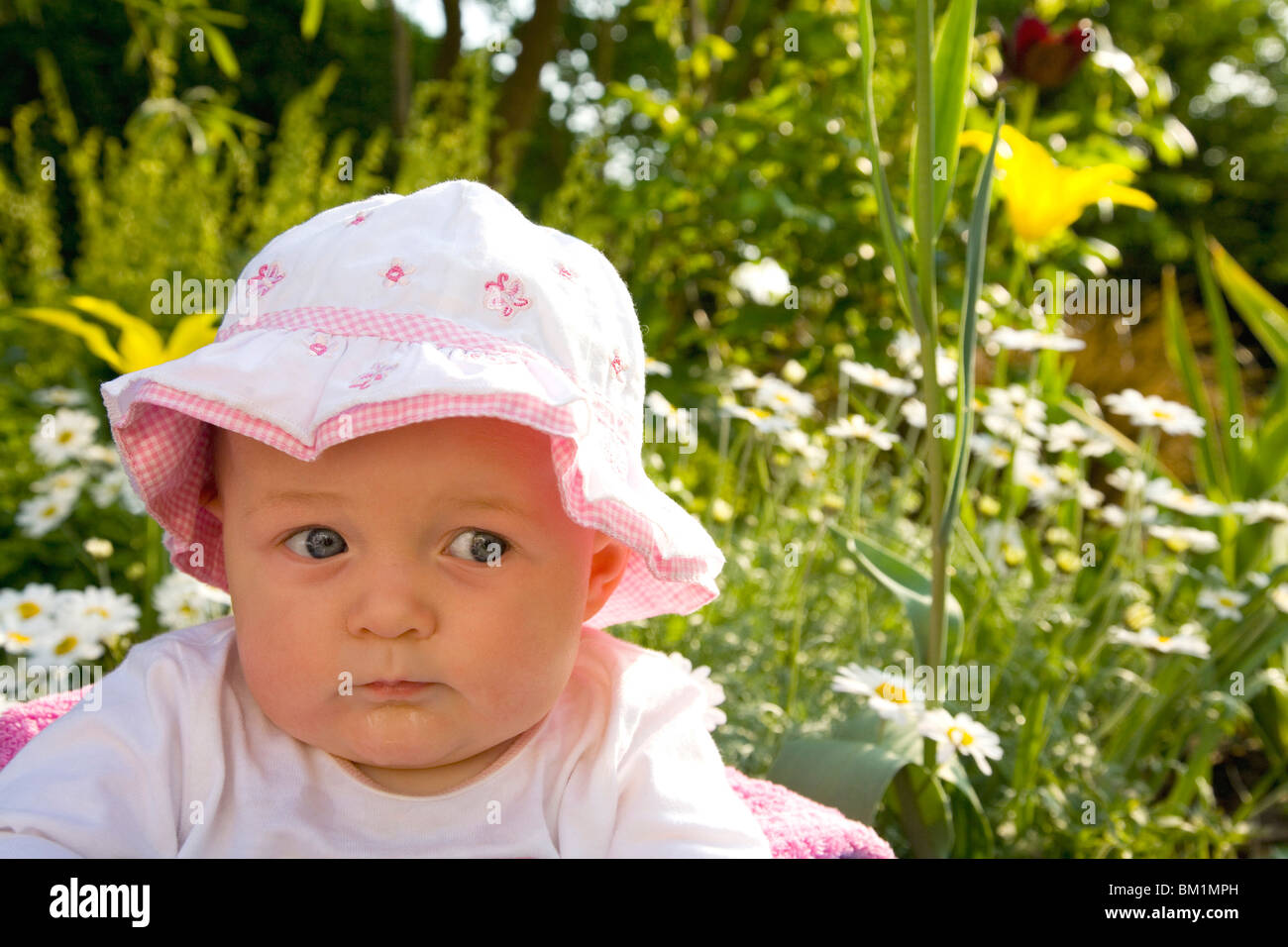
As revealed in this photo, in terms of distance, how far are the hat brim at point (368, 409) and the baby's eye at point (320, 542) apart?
10 centimetres

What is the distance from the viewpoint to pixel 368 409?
104cm

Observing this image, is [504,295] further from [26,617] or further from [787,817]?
[26,617]

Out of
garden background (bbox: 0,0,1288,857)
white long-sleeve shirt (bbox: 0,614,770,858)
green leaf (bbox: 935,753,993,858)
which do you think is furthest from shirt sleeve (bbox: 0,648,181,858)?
green leaf (bbox: 935,753,993,858)

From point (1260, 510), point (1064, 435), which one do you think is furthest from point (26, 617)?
point (1260, 510)

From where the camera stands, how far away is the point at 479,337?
3.71 ft

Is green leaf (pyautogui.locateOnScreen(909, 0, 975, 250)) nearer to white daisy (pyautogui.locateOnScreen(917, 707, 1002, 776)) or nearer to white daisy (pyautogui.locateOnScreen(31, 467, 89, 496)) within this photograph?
white daisy (pyautogui.locateOnScreen(917, 707, 1002, 776))

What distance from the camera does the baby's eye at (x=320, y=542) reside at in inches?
44.4

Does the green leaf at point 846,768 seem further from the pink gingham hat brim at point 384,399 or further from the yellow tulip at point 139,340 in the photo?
the yellow tulip at point 139,340

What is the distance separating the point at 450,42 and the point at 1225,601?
5.62 m

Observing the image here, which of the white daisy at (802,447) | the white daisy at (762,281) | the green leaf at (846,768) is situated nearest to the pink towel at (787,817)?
the green leaf at (846,768)

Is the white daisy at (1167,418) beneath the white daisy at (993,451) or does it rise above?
above

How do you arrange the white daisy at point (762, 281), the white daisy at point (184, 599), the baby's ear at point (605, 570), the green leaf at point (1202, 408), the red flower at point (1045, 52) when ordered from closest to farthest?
the baby's ear at point (605, 570) < the white daisy at point (184, 599) < the red flower at point (1045, 52) < the green leaf at point (1202, 408) < the white daisy at point (762, 281)

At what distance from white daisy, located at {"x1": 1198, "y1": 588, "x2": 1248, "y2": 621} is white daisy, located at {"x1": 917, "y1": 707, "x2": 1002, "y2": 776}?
81 centimetres

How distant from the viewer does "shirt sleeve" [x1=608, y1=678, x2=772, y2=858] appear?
117 cm
